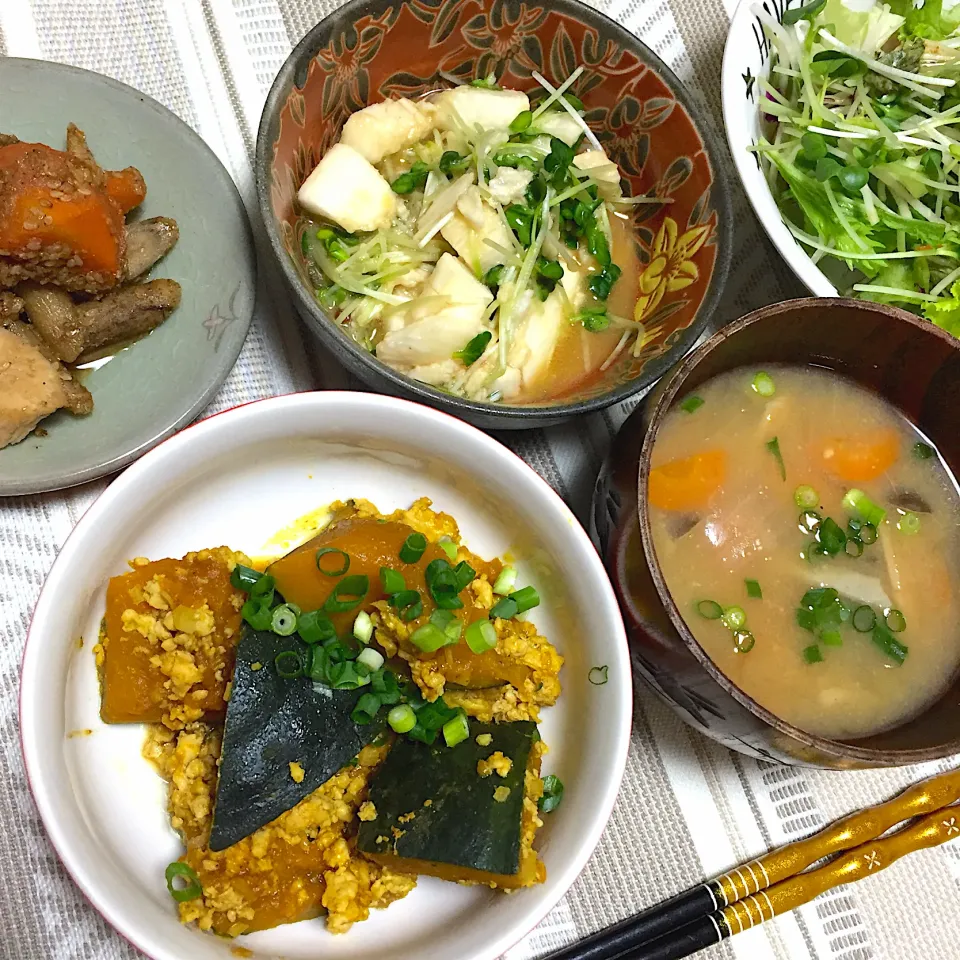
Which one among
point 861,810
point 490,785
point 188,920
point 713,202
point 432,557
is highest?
point 713,202

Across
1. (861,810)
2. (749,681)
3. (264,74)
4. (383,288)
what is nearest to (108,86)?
(264,74)

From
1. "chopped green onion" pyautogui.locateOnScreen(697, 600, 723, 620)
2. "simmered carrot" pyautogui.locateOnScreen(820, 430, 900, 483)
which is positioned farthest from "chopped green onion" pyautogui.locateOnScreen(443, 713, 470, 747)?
"simmered carrot" pyautogui.locateOnScreen(820, 430, 900, 483)

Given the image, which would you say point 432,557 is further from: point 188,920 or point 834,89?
point 834,89

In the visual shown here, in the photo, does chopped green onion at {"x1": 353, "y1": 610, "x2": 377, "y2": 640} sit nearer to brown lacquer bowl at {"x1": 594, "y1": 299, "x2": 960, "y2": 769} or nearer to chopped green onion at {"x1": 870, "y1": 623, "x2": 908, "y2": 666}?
brown lacquer bowl at {"x1": 594, "y1": 299, "x2": 960, "y2": 769}

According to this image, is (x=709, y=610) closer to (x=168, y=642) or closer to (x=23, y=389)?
(x=168, y=642)

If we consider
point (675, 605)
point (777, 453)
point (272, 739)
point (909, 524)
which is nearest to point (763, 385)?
point (777, 453)

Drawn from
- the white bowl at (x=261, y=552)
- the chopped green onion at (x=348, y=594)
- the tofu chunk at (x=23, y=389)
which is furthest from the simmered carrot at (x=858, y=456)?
the tofu chunk at (x=23, y=389)

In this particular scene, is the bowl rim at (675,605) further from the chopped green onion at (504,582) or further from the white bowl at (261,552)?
the chopped green onion at (504,582)

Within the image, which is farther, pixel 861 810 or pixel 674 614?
pixel 861 810

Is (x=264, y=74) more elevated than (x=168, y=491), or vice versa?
(x=264, y=74)
